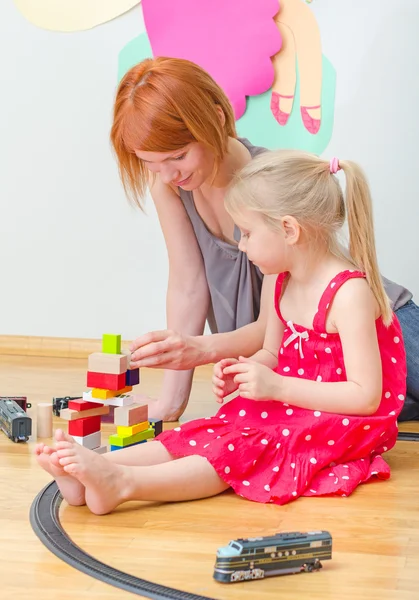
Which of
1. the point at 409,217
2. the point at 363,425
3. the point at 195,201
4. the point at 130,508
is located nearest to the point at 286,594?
the point at 130,508

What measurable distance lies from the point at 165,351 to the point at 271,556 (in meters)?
0.52

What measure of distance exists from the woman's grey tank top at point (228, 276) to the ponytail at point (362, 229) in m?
0.33

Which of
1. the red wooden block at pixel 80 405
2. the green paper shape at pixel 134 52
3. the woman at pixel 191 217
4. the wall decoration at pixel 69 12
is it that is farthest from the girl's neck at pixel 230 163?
the wall decoration at pixel 69 12

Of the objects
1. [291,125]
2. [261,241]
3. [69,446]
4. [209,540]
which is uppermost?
[291,125]

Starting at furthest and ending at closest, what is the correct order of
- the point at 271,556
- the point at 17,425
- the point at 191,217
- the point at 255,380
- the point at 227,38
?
the point at 227,38
the point at 191,217
the point at 17,425
the point at 255,380
the point at 271,556

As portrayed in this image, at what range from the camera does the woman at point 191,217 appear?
139 cm

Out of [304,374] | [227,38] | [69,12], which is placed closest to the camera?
[304,374]

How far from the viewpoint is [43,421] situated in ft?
5.33

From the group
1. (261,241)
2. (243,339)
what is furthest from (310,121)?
(261,241)

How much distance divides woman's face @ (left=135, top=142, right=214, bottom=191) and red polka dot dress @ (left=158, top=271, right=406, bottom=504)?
29 cm

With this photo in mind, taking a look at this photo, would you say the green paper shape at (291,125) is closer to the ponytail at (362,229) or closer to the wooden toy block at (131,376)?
the ponytail at (362,229)

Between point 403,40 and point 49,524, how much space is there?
1527 millimetres

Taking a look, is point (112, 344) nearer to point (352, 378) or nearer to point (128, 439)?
point (128, 439)

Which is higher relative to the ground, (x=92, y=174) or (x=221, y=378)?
(x=92, y=174)
